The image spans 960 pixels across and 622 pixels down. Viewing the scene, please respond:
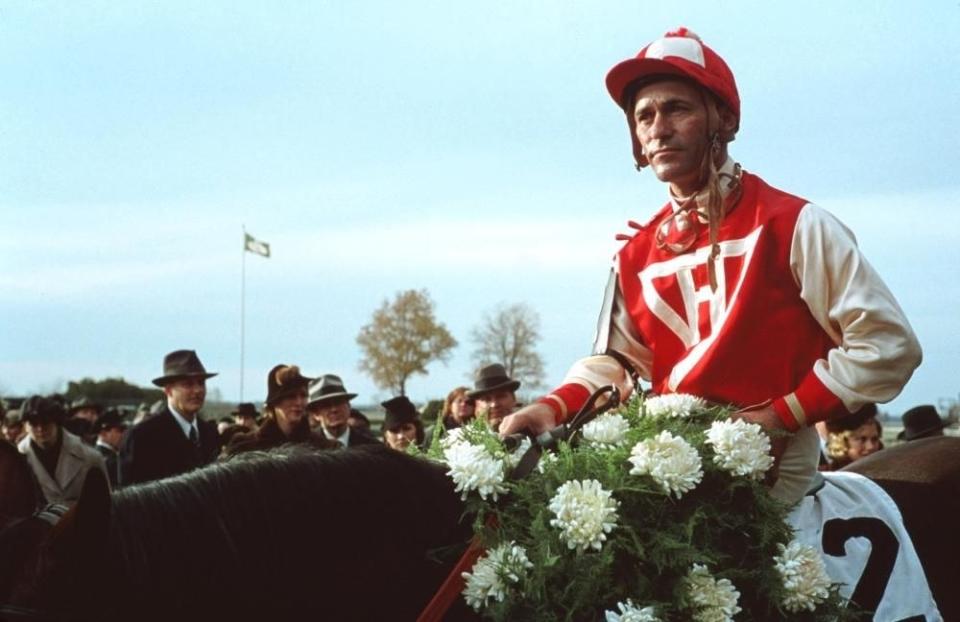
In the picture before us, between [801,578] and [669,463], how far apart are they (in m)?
0.46

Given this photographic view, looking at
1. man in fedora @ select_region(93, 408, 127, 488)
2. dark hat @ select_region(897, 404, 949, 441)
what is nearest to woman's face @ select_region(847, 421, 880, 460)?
dark hat @ select_region(897, 404, 949, 441)

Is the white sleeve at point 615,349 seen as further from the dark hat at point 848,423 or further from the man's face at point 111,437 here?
the man's face at point 111,437

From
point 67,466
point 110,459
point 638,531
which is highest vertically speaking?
point 638,531

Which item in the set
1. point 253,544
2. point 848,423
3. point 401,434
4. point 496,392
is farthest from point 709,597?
point 401,434

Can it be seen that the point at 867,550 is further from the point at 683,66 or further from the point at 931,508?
the point at 683,66

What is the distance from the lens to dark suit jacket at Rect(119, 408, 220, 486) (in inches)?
278

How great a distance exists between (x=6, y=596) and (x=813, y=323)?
2273 mm

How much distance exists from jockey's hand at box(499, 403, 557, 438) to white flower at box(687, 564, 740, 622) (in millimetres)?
779

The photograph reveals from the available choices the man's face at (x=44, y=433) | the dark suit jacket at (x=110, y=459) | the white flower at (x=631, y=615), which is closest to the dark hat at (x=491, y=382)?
the man's face at (x=44, y=433)

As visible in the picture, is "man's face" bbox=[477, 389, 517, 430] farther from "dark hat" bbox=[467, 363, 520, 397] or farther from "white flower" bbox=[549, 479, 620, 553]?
"white flower" bbox=[549, 479, 620, 553]

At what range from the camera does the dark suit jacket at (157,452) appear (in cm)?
706

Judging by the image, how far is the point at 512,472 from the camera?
8.22ft

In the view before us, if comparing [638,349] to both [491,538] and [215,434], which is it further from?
[215,434]

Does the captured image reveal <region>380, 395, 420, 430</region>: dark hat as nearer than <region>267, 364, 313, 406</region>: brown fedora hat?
No
